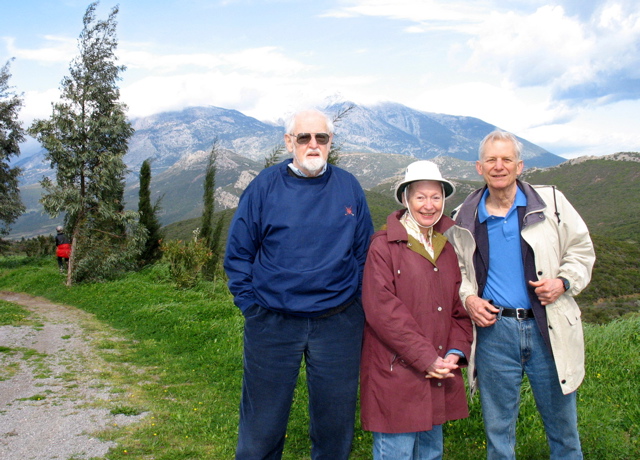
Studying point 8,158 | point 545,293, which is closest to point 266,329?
point 545,293

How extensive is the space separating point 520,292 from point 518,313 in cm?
11

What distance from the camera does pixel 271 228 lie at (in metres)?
2.78

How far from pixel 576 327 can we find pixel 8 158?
26677 mm

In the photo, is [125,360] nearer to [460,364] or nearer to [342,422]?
[342,422]

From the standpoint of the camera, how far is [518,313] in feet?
8.85

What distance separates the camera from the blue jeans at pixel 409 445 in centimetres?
263

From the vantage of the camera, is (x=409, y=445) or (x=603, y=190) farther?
(x=603, y=190)

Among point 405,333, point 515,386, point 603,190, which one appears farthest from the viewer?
point 603,190

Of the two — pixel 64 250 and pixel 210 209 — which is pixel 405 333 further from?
pixel 64 250

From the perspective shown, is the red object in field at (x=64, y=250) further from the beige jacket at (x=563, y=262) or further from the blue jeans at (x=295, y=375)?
the beige jacket at (x=563, y=262)

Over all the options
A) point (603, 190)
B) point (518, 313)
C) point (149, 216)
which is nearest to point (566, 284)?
point (518, 313)

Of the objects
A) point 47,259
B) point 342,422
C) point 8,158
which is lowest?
point 47,259

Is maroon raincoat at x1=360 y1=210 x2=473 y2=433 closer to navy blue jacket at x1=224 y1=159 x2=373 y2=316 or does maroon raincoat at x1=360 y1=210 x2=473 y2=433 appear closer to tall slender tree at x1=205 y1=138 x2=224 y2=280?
navy blue jacket at x1=224 y1=159 x2=373 y2=316

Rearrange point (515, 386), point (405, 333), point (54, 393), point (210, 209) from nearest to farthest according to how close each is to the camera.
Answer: point (405, 333) → point (515, 386) → point (54, 393) → point (210, 209)
